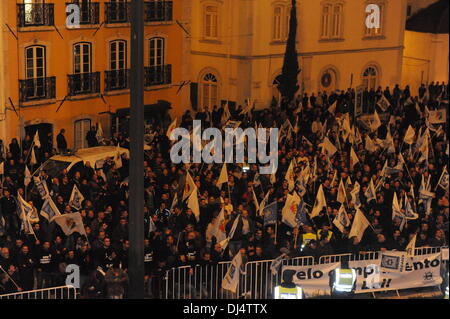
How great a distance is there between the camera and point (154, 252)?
13695mm

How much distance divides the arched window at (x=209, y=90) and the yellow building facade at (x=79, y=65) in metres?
0.49

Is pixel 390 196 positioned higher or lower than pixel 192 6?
lower

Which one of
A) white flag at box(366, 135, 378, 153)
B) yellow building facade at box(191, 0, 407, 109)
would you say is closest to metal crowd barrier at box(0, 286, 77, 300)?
white flag at box(366, 135, 378, 153)

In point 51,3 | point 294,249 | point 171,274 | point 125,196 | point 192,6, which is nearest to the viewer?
point 171,274

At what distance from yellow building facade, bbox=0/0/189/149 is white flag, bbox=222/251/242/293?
9595 mm

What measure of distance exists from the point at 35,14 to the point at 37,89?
156 centimetres

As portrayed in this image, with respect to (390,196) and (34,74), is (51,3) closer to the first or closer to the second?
(34,74)

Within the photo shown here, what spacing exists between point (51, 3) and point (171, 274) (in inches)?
408

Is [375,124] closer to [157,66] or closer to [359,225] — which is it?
[157,66]

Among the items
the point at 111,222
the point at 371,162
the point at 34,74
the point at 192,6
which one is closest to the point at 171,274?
the point at 111,222

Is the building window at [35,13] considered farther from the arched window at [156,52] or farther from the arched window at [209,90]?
the arched window at [209,90]

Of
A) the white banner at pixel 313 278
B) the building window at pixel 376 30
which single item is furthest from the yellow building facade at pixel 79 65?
the white banner at pixel 313 278
